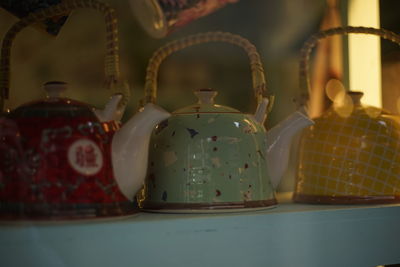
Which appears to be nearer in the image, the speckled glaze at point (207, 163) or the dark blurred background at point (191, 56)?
the speckled glaze at point (207, 163)

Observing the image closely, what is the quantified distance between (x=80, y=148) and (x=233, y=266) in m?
0.26

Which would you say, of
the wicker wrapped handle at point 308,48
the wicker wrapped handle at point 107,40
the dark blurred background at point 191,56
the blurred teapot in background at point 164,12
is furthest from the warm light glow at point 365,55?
the wicker wrapped handle at point 107,40

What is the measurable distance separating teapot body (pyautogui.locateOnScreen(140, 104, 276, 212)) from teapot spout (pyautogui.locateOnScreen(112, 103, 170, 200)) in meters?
0.07

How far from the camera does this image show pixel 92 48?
1040 mm

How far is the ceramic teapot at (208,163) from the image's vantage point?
2.79 ft

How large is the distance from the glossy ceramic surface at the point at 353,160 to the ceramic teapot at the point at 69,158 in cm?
36

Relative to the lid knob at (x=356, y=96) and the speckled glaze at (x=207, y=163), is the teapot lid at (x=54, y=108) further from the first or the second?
the lid knob at (x=356, y=96)

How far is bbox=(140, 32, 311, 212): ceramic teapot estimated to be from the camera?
0.85m

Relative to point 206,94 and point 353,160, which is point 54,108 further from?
point 353,160

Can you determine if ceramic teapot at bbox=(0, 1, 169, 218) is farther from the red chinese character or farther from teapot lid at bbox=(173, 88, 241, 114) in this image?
teapot lid at bbox=(173, 88, 241, 114)

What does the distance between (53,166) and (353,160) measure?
1.72ft

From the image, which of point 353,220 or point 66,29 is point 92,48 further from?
point 353,220

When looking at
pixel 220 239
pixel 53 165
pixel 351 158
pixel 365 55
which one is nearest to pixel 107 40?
pixel 53 165

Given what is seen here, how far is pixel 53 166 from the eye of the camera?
0.73 metres
